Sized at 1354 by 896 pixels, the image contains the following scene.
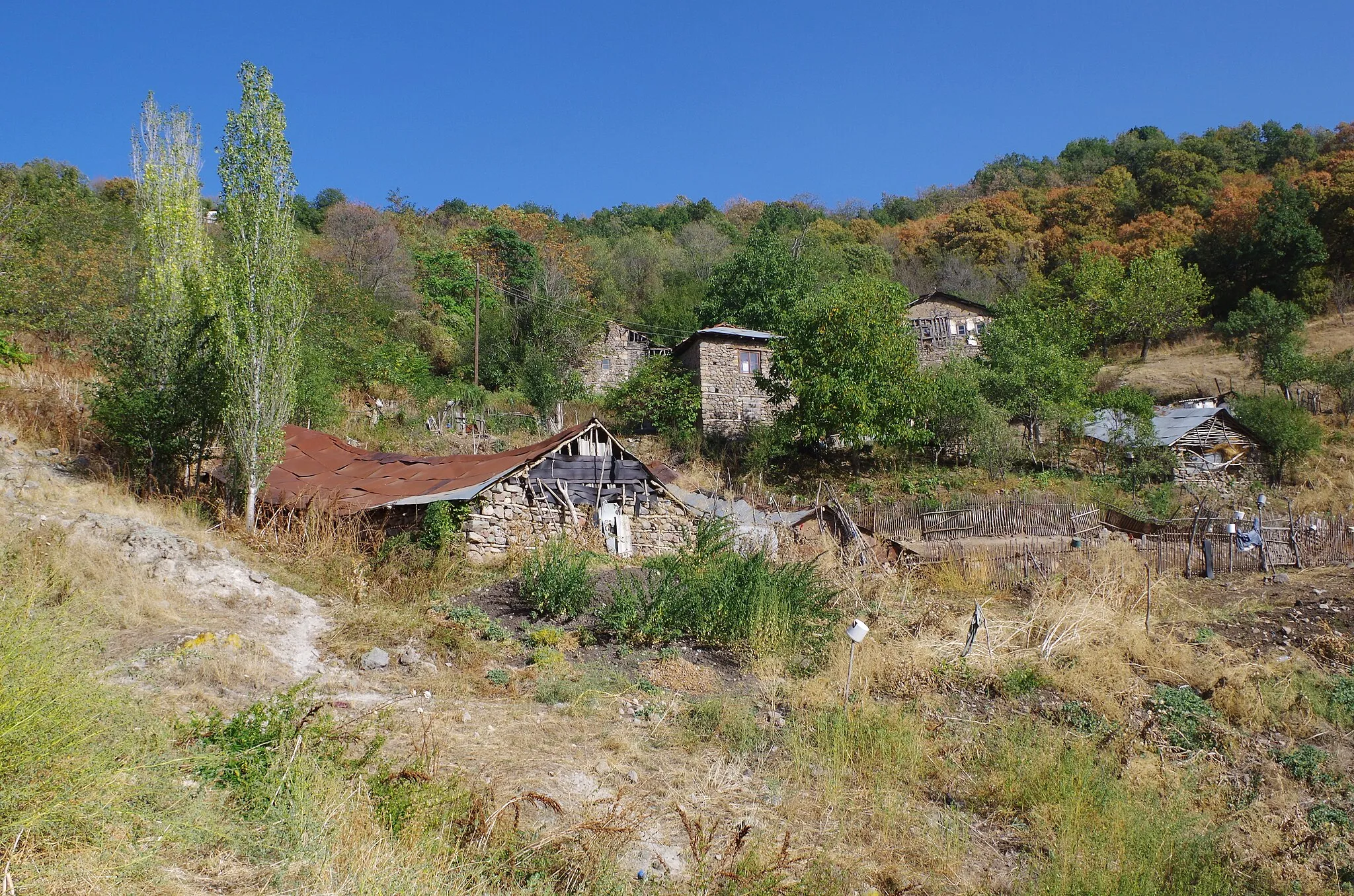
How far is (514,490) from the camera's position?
14.1m

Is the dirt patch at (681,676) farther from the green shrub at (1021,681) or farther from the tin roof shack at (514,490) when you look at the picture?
the tin roof shack at (514,490)

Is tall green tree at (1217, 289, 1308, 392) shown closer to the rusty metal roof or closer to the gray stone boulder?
the rusty metal roof

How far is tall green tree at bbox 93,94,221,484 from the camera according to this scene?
40.9 ft

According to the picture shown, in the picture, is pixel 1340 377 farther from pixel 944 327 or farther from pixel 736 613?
pixel 736 613

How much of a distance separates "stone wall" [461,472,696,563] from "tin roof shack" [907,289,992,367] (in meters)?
22.3

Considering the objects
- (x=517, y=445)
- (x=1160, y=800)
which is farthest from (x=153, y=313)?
(x=1160, y=800)

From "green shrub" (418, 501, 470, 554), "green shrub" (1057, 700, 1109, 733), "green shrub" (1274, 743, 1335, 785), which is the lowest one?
"green shrub" (1274, 743, 1335, 785)

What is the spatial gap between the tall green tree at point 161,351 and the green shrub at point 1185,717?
1404 centimetres

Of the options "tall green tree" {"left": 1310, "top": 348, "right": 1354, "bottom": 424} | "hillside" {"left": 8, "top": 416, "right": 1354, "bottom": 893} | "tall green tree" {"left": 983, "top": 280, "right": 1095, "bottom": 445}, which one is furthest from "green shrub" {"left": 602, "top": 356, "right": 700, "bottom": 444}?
"tall green tree" {"left": 1310, "top": 348, "right": 1354, "bottom": 424}

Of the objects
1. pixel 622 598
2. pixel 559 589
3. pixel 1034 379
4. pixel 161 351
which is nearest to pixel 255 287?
pixel 161 351

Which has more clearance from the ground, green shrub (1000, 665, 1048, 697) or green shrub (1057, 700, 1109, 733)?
green shrub (1000, 665, 1048, 697)

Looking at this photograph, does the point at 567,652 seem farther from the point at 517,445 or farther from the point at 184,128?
the point at 517,445

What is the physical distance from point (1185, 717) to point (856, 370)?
1717cm

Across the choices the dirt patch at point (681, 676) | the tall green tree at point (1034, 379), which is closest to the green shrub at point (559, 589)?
the dirt patch at point (681, 676)
